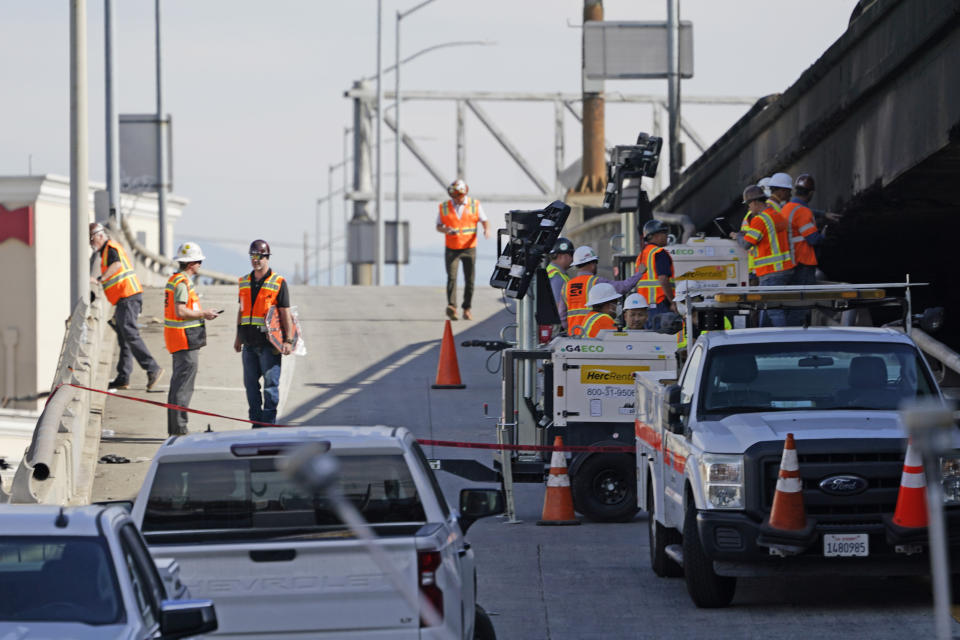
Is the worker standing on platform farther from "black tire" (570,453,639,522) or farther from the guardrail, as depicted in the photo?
the guardrail

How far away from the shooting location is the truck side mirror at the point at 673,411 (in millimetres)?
11492

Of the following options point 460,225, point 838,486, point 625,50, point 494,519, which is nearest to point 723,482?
point 838,486

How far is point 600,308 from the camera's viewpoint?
54.5 ft

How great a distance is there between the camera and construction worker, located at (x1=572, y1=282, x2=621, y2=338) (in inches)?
650

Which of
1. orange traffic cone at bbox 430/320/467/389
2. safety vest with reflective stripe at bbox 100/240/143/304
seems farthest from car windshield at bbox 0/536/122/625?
orange traffic cone at bbox 430/320/467/389

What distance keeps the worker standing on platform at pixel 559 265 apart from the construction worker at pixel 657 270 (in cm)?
114

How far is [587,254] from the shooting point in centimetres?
1853

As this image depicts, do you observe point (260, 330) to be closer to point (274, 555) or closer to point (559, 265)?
point (559, 265)

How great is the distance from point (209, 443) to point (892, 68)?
11.2 metres

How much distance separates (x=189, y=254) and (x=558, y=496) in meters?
5.39

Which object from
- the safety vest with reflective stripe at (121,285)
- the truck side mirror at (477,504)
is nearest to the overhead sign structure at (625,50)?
the safety vest with reflective stripe at (121,285)

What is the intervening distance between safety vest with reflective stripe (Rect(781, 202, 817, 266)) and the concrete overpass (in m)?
0.91

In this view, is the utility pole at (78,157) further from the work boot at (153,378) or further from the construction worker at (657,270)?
the construction worker at (657,270)

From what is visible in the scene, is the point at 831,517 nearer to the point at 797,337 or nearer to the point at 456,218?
the point at 797,337
